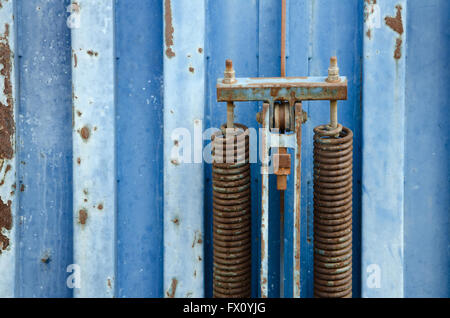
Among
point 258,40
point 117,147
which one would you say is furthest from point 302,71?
point 117,147

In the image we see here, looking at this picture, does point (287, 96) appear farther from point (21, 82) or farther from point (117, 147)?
point (21, 82)

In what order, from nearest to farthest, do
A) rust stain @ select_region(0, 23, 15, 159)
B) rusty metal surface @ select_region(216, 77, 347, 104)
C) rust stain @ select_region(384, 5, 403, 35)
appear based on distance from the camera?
rusty metal surface @ select_region(216, 77, 347, 104) < rust stain @ select_region(384, 5, 403, 35) < rust stain @ select_region(0, 23, 15, 159)

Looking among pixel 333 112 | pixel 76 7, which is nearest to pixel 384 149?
pixel 333 112

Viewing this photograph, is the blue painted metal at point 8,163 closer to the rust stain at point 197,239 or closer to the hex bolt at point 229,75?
the rust stain at point 197,239

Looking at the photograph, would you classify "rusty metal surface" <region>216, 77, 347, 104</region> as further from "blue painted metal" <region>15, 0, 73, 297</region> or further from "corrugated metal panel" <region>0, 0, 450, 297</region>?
"blue painted metal" <region>15, 0, 73, 297</region>

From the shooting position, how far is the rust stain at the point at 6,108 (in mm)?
2076

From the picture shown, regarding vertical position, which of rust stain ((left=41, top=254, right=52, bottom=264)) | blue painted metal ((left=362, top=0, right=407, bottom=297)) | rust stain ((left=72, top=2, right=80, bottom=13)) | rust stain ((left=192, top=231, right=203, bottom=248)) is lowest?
rust stain ((left=41, top=254, right=52, bottom=264))

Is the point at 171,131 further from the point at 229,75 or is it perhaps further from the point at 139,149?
the point at 229,75

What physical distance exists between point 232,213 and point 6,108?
37.6 inches

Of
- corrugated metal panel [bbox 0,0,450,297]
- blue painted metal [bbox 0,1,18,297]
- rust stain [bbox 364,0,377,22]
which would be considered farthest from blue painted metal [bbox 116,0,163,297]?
rust stain [bbox 364,0,377,22]

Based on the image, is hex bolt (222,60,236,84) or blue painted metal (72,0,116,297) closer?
hex bolt (222,60,236,84)

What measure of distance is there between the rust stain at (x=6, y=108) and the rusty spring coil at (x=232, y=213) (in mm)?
808

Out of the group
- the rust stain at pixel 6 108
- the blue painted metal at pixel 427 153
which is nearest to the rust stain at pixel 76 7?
the rust stain at pixel 6 108

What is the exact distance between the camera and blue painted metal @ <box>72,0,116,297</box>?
80.6 inches
